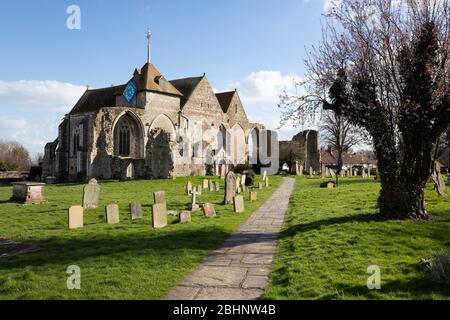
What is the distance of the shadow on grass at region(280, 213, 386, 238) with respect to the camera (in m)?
9.75

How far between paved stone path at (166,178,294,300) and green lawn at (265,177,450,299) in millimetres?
236

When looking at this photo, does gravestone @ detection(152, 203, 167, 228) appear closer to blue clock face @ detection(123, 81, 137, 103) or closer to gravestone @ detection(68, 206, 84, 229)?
gravestone @ detection(68, 206, 84, 229)

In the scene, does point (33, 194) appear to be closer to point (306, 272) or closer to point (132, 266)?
point (132, 266)

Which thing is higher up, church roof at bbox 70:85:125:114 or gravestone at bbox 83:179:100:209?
church roof at bbox 70:85:125:114

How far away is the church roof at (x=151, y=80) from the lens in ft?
124

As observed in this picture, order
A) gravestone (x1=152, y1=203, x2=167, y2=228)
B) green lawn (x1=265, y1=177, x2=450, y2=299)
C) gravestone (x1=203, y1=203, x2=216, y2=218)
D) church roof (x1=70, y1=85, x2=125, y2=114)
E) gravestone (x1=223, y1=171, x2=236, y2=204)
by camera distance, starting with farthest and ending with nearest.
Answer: church roof (x1=70, y1=85, x2=125, y2=114) < gravestone (x1=223, y1=171, x2=236, y2=204) < gravestone (x1=203, y1=203, x2=216, y2=218) < gravestone (x1=152, y1=203, x2=167, y2=228) < green lawn (x1=265, y1=177, x2=450, y2=299)

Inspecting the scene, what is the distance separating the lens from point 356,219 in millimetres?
10508

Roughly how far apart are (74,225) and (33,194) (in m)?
7.08

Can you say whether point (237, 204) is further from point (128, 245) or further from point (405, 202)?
point (128, 245)

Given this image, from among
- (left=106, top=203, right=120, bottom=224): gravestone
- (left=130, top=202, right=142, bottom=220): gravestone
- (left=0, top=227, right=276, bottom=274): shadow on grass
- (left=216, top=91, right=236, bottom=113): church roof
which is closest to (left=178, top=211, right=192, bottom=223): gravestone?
(left=0, top=227, right=276, bottom=274): shadow on grass

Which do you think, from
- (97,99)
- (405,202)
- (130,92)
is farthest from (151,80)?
(405,202)

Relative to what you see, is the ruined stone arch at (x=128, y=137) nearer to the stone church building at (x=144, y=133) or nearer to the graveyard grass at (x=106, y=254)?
the stone church building at (x=144, y=133)

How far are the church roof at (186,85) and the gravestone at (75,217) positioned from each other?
32.1 metres
